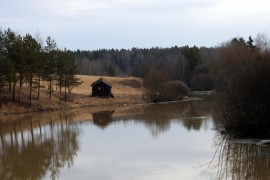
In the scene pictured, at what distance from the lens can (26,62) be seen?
5550 centimetres

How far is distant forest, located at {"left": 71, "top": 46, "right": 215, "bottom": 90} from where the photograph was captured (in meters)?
107

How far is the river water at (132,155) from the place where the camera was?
16844mm

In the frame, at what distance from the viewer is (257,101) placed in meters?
22.8

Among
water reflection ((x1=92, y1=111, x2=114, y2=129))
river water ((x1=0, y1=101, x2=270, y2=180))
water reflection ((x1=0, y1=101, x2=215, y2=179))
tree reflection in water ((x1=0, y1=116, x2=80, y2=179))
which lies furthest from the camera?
water reflection ((x1=92, y1=111, x2=114, y2=129))

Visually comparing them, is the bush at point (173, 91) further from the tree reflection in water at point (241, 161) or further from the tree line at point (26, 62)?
the tree reflection in water at point (241, 161)

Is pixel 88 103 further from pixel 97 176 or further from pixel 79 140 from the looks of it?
pixel 97 176

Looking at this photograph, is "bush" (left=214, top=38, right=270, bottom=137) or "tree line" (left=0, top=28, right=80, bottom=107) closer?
"bush" (left=214, top=38, right=270, bottom=137)

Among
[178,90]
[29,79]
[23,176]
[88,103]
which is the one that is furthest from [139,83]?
[23,176]

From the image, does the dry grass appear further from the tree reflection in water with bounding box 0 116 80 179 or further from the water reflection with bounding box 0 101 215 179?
the tree reflection in water with bounding box 0 116 80 179

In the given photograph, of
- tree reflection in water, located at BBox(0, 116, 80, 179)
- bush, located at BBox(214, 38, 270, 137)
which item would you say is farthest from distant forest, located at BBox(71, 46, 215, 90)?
bush, located at BBox(214, 38, 270, 137)

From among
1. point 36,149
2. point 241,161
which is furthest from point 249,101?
point 36,149

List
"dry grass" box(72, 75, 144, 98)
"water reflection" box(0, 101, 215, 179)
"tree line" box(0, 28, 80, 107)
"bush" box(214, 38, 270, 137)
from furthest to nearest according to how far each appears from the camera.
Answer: "dry grass" box(72, 75, 144, 98) < "tree line" box(0, 28, 80, 107) < "bush" box(214, 38, 270, 137) < "water reflection" box(0, 101, 215, 179)

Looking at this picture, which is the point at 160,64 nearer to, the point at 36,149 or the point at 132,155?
the point at 36,149

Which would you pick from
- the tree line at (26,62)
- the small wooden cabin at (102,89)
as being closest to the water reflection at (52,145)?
the tree line at (26,62)
